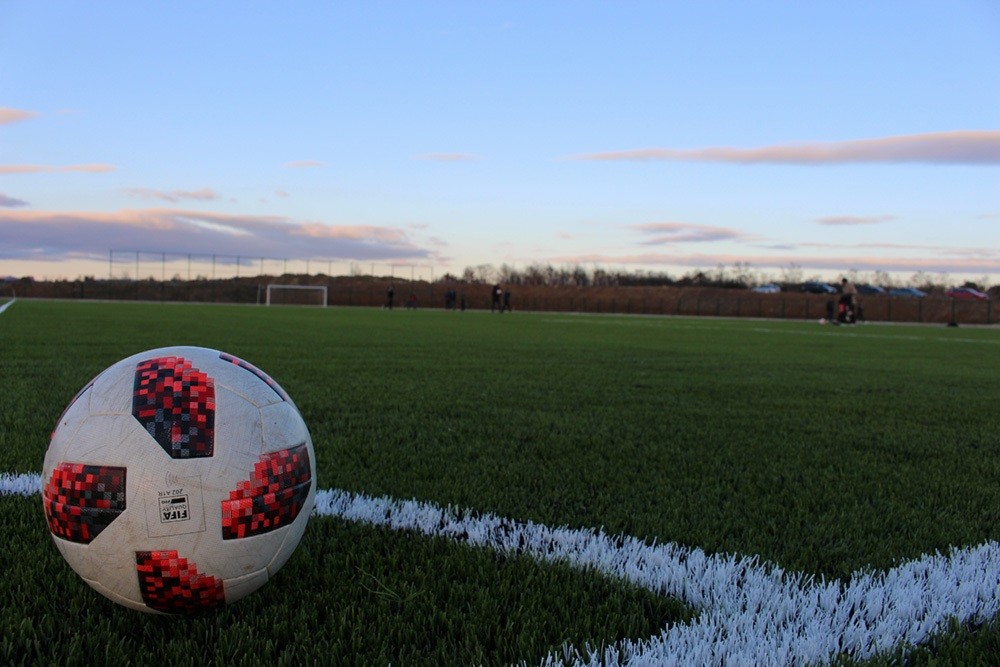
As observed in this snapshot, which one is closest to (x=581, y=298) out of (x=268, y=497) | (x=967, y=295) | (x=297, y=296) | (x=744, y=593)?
(x=297, y=296)

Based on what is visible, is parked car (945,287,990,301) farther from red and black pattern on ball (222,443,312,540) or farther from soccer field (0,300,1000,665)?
red and black pattern on ball (222,443,312,540)

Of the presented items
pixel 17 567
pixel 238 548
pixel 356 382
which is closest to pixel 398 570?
pixel 238 548

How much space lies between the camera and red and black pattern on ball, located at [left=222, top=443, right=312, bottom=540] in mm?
1876

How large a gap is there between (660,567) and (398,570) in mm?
812

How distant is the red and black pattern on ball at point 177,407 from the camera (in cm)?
186

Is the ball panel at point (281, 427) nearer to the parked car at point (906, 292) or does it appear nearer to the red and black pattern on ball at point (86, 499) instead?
the red and black pattern on ball at point (86, 499)

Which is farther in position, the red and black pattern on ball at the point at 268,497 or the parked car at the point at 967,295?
the parked car at the point at 967,295

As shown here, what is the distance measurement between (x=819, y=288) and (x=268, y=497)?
69.4 metres

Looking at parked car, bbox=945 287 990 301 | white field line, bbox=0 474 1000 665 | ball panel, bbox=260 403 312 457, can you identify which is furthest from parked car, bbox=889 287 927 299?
ball panel, bbox=260 403 312 457

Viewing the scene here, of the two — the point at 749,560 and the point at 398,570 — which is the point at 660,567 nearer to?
the point at 749,560

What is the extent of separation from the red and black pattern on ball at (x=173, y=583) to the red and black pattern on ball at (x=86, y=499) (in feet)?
0.41

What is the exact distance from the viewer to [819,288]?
65375 millimetres

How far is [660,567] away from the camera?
7.86 ft

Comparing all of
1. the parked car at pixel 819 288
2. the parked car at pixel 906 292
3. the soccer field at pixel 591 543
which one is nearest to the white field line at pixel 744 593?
the soccer field at pixel 591 543
